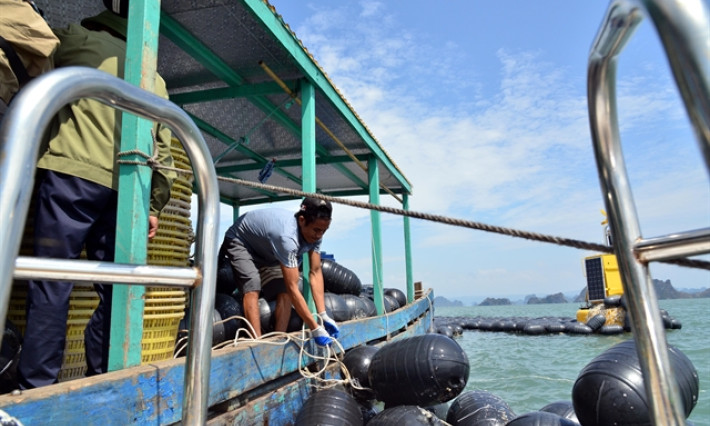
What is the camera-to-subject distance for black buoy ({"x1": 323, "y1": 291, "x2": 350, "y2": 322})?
5.49 meters

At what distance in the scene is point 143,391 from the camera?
2107mm

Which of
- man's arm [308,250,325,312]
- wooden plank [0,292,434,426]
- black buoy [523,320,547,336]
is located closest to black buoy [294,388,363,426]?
wooden plank [0,292,434,426]

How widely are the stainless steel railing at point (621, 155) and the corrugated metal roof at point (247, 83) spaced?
3375mm

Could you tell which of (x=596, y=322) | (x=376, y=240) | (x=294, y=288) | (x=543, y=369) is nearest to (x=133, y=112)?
(x=294, y=288)

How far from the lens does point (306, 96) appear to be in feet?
16.5

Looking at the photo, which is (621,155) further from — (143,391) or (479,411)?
(479,411)

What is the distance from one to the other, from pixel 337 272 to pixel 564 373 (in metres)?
4.88

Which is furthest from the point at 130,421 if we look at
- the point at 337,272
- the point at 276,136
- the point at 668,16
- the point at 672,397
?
the point at 276,136

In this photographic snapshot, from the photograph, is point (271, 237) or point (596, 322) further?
point (596, 322)

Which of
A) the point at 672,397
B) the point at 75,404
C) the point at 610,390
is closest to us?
the point at 672,397

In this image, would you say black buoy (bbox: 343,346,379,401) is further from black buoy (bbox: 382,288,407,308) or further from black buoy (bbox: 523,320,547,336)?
black buoy (bbox: 523,320,547,336)

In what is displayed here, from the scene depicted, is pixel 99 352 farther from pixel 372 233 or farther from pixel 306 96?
pixel 372 233

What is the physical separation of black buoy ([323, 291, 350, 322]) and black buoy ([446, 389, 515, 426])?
2095 mm

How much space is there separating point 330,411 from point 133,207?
6.22 feet
